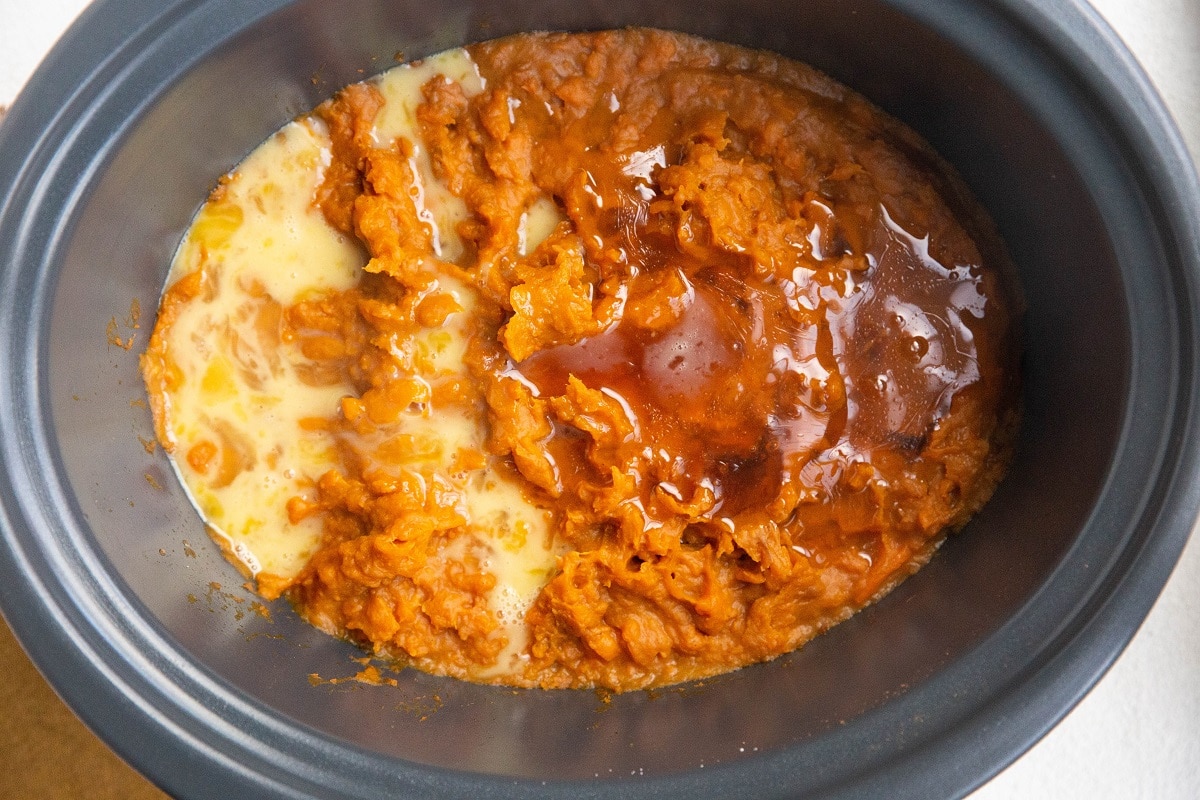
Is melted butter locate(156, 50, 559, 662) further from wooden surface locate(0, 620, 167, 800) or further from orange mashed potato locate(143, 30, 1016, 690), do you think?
wooden surface locate(0, 620, 167, 800)

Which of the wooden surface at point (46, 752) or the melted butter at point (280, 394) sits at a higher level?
the melted butter at point (280, 394)

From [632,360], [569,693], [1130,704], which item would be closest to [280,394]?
[632,360]

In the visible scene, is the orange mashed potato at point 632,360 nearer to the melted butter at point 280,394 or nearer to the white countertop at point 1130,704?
the melted butter at point 280,394

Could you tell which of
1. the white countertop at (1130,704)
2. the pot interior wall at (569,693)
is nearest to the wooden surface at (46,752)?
the pot interior wall at (569,693)

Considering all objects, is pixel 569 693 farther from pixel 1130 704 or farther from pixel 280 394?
pixel 1130 704

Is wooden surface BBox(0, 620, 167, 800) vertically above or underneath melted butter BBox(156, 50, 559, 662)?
underneath

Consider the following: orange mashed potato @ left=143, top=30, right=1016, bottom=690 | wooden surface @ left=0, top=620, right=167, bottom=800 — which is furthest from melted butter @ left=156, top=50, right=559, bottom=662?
wooden surface @ left=0, top=620, right=167, bottom=800
